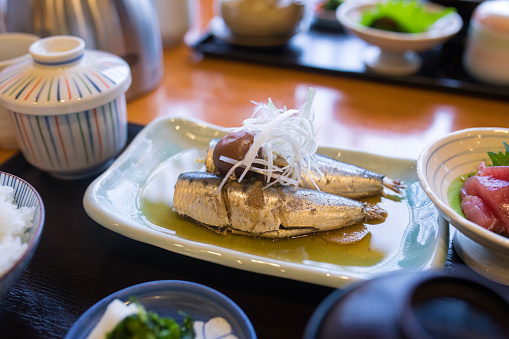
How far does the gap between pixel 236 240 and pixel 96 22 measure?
3.57 feet

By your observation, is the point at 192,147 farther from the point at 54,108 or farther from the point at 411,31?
the point at 411,31

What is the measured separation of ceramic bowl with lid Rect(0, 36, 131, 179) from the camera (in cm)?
128

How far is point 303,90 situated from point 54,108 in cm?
122

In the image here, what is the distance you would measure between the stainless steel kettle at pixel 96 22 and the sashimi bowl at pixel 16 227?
78 centimetres

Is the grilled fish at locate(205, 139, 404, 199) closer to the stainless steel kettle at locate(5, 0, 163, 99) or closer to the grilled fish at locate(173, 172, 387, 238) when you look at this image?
the grilled fish at locate(173, 172, 387, 238)

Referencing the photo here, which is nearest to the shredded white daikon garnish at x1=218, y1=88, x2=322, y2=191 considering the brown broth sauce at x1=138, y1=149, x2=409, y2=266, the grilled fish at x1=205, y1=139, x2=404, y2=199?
the grilled fish at x1=205, y1=139, x2=404, y2=199

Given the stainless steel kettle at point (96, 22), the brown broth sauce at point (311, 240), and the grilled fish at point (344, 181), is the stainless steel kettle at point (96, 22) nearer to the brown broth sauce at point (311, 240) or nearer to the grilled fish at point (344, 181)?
the brown broth sauce at point (311, 240)

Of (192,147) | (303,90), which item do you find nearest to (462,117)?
(303,90)

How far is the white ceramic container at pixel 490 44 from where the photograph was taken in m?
→ 1.90

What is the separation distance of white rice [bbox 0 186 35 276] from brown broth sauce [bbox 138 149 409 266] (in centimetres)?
33

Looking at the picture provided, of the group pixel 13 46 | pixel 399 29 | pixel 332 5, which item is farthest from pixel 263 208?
pixel 332 5

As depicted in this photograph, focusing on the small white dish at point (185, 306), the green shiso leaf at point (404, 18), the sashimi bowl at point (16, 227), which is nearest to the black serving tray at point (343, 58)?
the green shiso leaf at point (404, 18)

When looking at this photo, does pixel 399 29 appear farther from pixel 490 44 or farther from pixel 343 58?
pixel 490 44

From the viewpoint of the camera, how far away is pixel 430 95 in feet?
6.83
